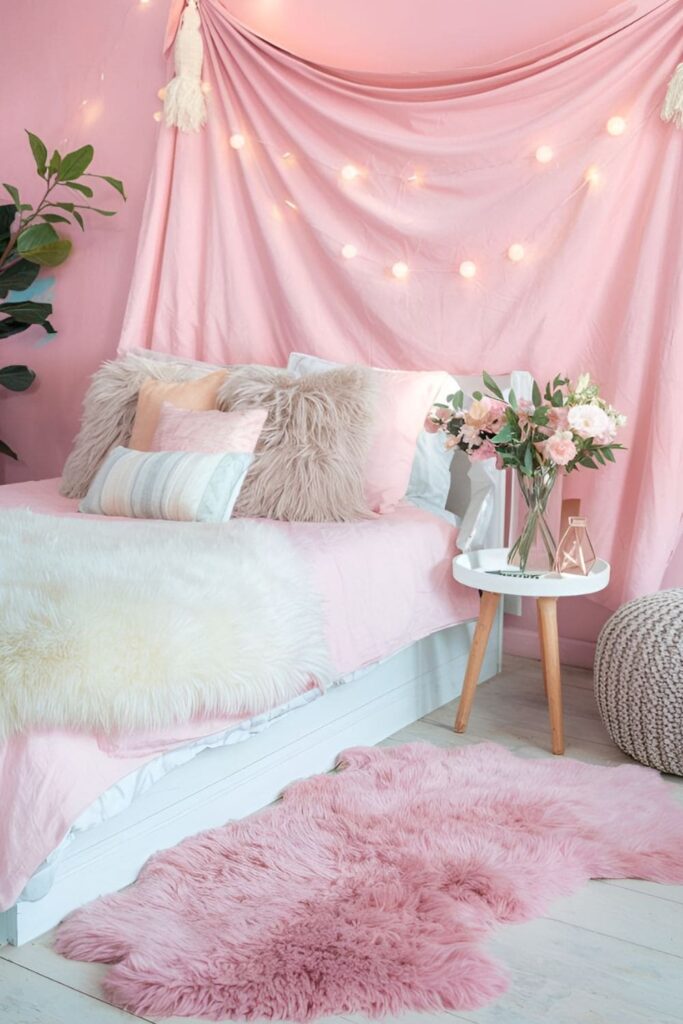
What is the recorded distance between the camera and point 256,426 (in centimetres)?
278

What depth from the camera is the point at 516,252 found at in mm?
2988

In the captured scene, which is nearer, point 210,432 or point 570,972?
point 570,972

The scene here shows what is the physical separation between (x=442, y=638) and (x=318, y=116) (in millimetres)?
1668

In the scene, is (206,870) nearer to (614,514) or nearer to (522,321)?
(614,514)

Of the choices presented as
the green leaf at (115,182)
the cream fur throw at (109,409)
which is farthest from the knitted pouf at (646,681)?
the green leaf at (115,182)

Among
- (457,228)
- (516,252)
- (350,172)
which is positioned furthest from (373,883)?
(350,172)

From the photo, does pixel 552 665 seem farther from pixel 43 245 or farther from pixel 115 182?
pixel 43 245

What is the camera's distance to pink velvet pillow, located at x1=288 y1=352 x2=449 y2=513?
9.13 feet

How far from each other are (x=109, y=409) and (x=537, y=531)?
1.31 m

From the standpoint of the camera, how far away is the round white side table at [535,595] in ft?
8.00

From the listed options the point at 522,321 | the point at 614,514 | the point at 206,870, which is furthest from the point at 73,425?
the point at 206,870

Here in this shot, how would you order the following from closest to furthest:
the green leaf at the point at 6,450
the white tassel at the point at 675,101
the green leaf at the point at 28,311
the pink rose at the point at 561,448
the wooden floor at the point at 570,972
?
the wooden floor at the point at 570,972
the pink rose at the point at 561,448
the white tassel at the point at 675,101
the green leaf at the point at 28,311
the green leaf at the point at 6,450

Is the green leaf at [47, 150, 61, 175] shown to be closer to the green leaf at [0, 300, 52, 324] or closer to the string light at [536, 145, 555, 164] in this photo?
the green leaf at [0, 300, 52, 324]

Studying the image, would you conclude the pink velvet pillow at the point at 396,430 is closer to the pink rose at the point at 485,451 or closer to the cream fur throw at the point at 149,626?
the pink rose at the point at 485,451
